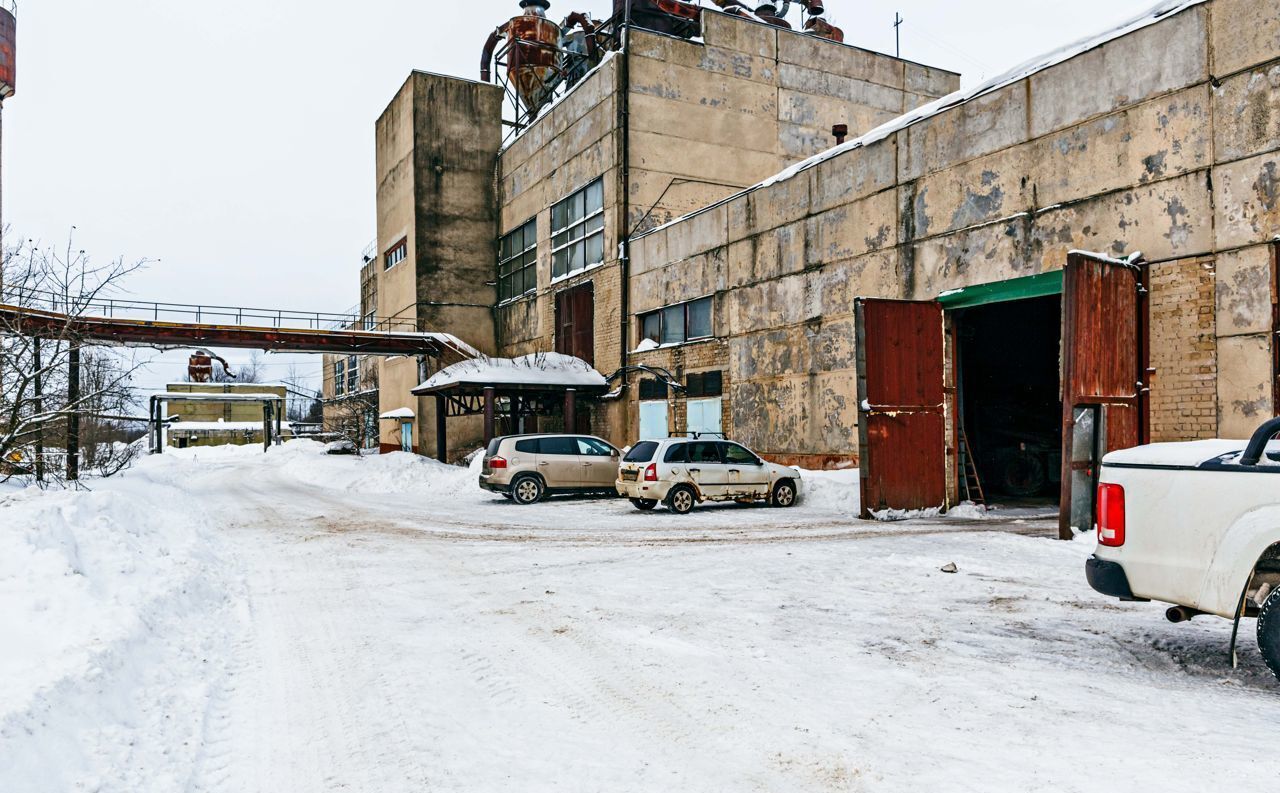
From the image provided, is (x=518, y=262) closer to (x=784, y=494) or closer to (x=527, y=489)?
(x=527, y=489)

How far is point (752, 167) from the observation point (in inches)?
1238

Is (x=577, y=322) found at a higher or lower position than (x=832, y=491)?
higher

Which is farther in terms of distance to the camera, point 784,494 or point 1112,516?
point 784,494

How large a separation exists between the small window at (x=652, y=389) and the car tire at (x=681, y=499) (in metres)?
9.82

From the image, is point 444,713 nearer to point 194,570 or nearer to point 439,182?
point 194,570

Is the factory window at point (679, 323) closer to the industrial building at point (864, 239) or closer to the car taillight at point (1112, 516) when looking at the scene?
the industrial building at point (864, 239)

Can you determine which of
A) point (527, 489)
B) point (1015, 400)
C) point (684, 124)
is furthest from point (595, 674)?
point (684, 124)

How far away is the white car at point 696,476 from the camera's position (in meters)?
17.0

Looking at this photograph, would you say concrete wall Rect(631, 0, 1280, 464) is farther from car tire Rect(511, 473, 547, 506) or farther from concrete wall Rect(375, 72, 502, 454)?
concrete wall Rect(375, 72, 502, 454)

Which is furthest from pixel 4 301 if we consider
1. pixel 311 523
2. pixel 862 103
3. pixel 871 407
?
pixel 862 103

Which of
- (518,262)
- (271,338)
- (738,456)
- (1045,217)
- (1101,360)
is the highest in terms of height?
(518,262)

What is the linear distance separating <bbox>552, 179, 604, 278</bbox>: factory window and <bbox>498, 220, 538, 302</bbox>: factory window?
7.33 feet

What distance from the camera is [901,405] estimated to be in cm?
1664

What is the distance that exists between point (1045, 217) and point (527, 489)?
40.3 ft
